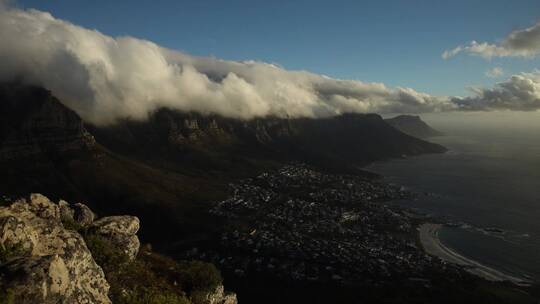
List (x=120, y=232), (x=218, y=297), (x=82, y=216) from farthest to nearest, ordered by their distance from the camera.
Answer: (x=218, y=297)
(x=82, y=216)
(x=120, y=232)

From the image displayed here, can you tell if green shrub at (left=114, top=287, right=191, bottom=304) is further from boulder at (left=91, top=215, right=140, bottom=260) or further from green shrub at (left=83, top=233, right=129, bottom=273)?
boulder at (left=91, top=215, right=140, bottom=260)

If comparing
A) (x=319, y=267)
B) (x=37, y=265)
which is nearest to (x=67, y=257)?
(x=37, y=265)

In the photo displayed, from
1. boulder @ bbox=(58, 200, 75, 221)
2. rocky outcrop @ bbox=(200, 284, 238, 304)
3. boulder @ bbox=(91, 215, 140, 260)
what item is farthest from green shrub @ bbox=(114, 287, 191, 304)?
boulder @ bbox=(58, 200, 75, 221)

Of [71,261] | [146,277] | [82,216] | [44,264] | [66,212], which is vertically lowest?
[146,277]

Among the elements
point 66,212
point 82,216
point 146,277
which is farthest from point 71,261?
point 82,216

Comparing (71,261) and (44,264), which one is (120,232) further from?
(44,264)

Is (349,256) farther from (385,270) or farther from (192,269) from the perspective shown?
(192,269)

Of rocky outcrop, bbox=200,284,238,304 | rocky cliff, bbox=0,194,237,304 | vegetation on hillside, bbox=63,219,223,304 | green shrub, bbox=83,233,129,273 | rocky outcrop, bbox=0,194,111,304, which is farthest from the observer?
rocky outcrop, bbox=200,284,238,304

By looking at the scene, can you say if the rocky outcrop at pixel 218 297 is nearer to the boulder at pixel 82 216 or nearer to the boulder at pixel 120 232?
the boulder at pixel 120 232

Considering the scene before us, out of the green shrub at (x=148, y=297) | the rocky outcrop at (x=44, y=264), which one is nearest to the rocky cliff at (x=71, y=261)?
the rocky outcrop at (x=44, y=264)
